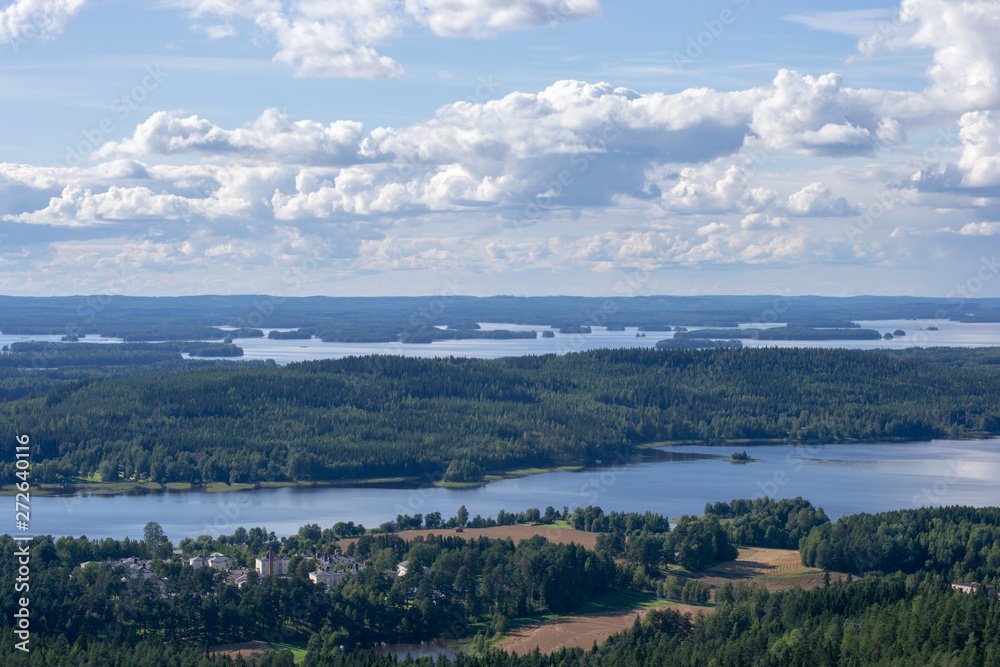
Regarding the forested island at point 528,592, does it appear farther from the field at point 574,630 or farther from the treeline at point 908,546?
the field at point 574,630

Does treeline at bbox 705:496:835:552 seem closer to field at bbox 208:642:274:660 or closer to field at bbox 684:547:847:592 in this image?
field at bbox 684:547:847:592

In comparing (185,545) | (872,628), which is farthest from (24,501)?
(872,628)

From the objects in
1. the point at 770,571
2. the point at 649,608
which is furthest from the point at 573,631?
the point at 770,571

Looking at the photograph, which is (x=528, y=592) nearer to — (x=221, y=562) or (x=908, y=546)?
(x=221, y=562)

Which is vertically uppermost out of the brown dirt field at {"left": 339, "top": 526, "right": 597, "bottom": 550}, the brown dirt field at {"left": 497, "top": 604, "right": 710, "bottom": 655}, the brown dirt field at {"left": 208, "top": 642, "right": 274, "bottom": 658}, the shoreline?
the brown dirt field at {"left": 339, "top": 526, "right": 597, "bottom": 550}

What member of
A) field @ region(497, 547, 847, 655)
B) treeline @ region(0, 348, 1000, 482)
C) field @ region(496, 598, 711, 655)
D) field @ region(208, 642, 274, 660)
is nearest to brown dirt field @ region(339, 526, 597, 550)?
field @ region(497, 547, 847, 655)

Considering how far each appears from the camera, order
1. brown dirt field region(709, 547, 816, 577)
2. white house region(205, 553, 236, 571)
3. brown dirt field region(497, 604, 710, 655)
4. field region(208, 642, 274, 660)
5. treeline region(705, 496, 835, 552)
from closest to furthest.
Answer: field region(208, 642, 274, 660), brown dirt field region(497, 604, 710, 655), white house region(205, 553, 236, 571), brown dirt field region(709, 547, 816, 577), treeline region(705, 496, 835, 552)
